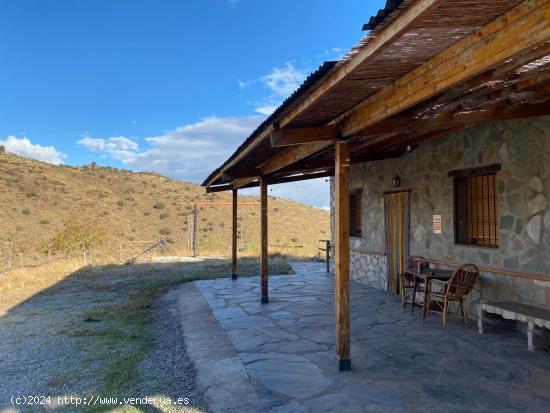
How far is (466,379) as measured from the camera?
13.2 ft

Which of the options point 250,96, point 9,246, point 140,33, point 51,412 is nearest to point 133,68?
point 140,33

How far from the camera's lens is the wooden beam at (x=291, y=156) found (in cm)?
519

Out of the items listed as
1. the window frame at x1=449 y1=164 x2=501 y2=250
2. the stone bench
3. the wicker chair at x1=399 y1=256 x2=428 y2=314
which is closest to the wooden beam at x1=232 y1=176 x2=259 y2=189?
the wicker chair at x1=399 y1=256 x2=428 y2=314

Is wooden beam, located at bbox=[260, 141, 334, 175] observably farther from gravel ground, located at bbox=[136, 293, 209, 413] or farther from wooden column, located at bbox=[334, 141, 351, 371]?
gravel ground, located at bbox=[136, 293, 209, 413]

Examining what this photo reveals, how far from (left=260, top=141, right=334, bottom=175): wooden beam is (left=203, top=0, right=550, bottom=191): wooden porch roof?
0.07 ft

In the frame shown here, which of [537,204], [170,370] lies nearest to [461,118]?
[537,204]

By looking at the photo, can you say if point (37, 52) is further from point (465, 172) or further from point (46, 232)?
point (465, 172)

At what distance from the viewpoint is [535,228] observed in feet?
17.5

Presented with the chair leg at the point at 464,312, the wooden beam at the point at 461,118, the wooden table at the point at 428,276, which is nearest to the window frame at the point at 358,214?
the wooden table at the point at 428,276

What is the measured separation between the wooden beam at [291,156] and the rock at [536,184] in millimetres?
2724

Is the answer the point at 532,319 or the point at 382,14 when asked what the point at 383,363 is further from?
the point at 382,14

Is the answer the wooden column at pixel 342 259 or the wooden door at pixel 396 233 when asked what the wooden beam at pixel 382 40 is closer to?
the wooden column at pixel 342 259

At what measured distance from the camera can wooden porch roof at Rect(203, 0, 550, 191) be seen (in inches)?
84.3

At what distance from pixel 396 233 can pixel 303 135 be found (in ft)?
15.1
